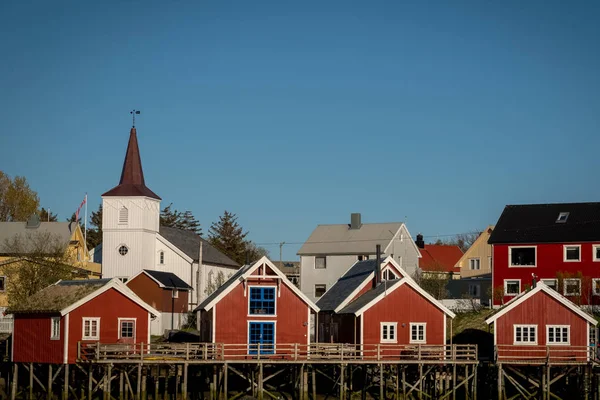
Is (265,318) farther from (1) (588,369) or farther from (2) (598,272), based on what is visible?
(2) (598,272)

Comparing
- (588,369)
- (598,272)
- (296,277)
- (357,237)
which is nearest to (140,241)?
(357,237)

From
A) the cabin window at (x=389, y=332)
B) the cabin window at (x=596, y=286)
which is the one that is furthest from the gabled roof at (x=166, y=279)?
the cabin window at (x=596, y=286)

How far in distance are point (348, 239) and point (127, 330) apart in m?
38.6

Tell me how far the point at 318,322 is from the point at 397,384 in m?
12.2

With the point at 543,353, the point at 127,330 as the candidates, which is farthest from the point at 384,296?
the point at 127,330

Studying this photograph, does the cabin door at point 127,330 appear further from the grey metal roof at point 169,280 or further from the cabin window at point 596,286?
Answer: the cabin window at point 596,286

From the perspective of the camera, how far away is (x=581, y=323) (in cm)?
5228

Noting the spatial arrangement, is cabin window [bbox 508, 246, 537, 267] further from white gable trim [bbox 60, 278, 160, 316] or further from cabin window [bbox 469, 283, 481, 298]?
white gable trim [bbox 60, 278, 160, 316]

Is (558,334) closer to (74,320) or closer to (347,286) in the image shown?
(347,286)

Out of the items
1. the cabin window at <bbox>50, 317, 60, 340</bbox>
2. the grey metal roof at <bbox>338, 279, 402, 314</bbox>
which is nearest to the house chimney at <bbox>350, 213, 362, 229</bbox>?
the grey metal roof at <bbox>338, 279, 402, 314</bbox>

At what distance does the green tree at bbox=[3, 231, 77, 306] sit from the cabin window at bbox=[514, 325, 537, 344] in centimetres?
3118

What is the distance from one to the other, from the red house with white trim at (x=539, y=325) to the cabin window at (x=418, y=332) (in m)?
3.33

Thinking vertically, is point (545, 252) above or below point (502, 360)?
above

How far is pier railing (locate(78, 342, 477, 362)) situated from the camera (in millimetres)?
48375
